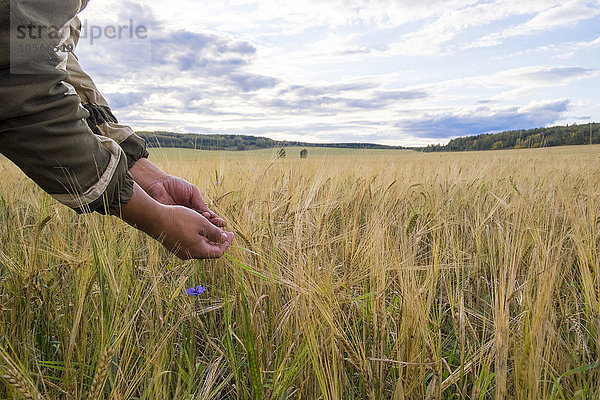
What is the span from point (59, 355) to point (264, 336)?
0.47 m

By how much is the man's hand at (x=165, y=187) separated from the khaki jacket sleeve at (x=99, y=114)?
0.04 metres

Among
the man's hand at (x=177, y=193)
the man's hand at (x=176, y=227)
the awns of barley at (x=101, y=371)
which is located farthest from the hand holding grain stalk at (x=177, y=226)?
the awns of barley at (x=101, y=371)

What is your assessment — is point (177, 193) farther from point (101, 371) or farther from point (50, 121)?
point (101, 371)

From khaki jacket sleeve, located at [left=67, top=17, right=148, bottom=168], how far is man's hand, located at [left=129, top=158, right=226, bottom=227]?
0.04 metres

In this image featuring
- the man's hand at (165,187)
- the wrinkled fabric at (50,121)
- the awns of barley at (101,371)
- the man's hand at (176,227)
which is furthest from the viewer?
the man's hand at (165,187)

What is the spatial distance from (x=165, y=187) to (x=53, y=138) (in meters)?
0.61

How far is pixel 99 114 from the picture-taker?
4.27ft

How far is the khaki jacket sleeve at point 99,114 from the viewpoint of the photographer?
1.24 meters

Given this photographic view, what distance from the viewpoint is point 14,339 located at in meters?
0.90

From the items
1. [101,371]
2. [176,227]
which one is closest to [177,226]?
[176,227]

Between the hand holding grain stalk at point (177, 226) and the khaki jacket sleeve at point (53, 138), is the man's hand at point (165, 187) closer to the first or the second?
the hand holding grain stalk at point (177, 226)

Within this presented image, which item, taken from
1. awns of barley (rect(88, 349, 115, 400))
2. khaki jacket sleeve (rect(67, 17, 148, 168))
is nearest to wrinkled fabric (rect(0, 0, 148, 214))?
khaki jacket sleeve (rect(67, 17, 148, 168))

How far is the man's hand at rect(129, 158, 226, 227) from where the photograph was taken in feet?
4.46

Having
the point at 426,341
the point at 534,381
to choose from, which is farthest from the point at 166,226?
the point at 534,381
